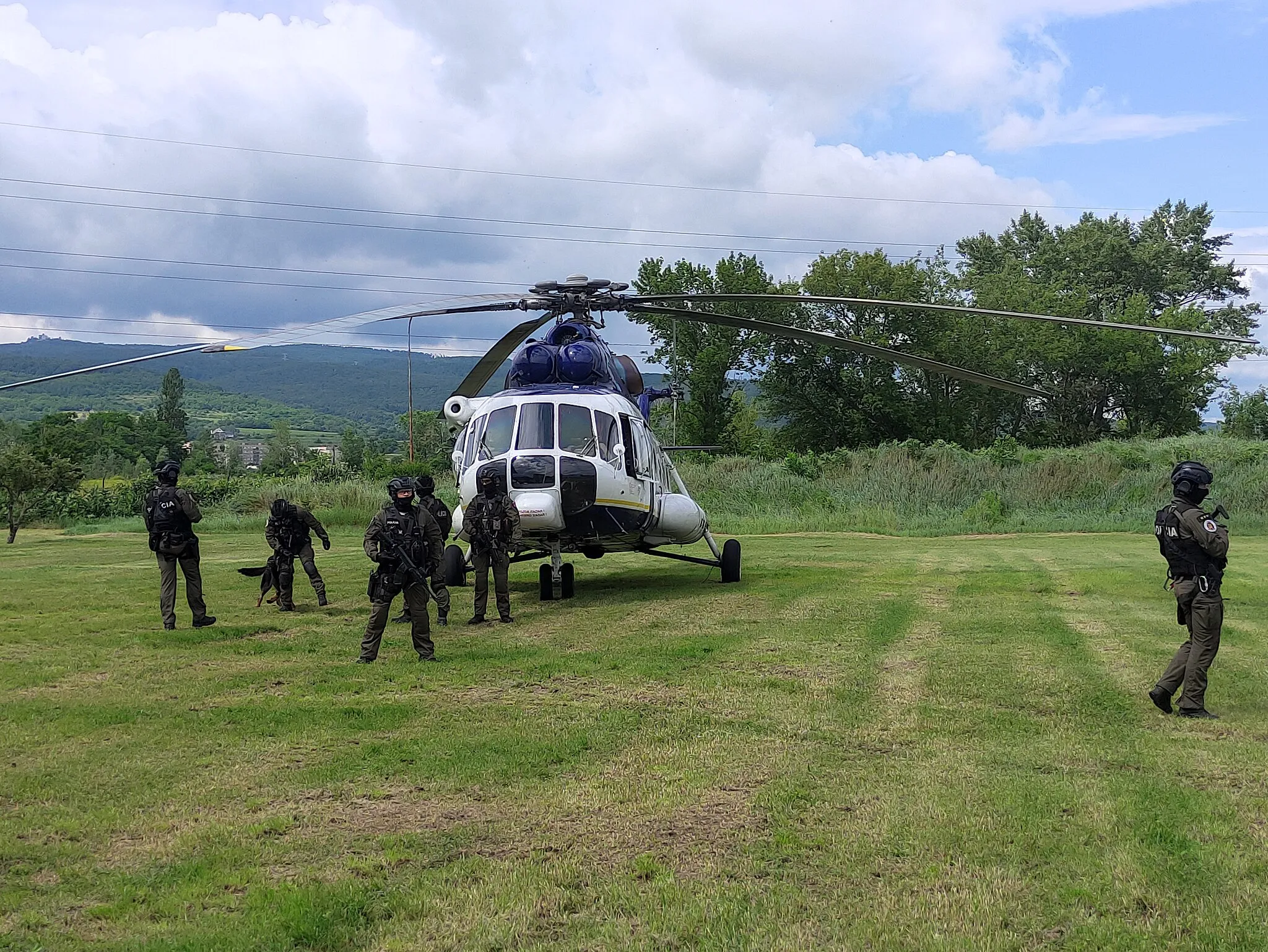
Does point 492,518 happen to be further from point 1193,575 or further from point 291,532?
point 1193,575

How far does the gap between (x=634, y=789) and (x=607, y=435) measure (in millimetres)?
8130

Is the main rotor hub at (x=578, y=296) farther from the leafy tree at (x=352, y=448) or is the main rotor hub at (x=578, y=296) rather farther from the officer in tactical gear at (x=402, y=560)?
the leafy tree at (x=352, y=448)

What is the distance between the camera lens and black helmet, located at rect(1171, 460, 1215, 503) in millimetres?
8008

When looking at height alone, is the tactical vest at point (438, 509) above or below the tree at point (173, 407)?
below

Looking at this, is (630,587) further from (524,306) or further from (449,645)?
(449,645)

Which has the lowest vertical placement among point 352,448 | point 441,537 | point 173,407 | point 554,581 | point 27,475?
point 554,581

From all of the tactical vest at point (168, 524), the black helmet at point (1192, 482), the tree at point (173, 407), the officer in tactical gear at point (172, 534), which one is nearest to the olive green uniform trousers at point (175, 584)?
the officer in tactical gear at point (172, 534)

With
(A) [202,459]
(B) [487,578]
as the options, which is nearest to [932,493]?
(B) [487,578]

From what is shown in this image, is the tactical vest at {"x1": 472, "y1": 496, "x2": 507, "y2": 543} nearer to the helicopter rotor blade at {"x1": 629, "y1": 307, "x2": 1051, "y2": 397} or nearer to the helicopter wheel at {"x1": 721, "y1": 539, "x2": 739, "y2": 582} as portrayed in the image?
the helicopter rotor blade at {"x1": 629, "y1": 307, "x2": 1051, "y2": 397}

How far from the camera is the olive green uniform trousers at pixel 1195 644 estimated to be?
793 centimetres

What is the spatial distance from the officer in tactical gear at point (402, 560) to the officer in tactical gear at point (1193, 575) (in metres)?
5.96

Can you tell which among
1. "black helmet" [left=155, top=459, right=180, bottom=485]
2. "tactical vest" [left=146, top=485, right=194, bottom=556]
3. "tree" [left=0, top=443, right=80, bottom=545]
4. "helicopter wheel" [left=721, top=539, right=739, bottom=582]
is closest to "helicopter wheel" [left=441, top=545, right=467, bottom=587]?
"tactical vest" [left=146, top=485, right=194, bottom=556]

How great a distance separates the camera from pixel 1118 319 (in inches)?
2352

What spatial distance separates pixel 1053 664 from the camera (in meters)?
10.0
